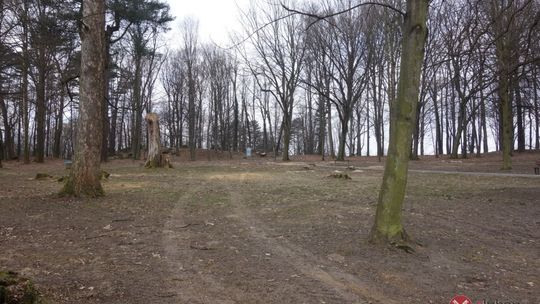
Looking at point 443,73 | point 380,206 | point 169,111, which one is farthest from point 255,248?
point 169,111

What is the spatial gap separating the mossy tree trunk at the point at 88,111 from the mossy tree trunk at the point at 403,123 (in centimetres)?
669

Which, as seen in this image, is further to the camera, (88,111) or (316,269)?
(88,111)

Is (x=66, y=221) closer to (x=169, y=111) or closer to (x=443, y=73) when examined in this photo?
(x=443, y=73)

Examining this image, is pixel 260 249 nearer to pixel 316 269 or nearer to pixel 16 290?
pixel 316 269

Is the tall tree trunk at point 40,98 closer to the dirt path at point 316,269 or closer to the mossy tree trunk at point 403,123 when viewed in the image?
the dirt path at point 316,269

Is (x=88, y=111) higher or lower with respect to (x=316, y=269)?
higher

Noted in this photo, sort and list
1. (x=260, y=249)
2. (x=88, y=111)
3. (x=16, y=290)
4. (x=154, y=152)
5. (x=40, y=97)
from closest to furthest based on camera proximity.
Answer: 1. (x=16, y=290)
2. (x=260, y=249)
3. (x=88, y=111)
4. (x=154, y=152)
5. (x=40, y=97)

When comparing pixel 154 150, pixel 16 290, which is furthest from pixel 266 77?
pixel 16 290

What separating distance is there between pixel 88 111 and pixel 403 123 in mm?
7108

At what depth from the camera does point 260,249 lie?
638cm

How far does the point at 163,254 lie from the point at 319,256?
85.7 inches

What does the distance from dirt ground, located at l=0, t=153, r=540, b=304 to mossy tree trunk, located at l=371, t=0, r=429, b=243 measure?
47cm

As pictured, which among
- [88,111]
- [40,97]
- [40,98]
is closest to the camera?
[88,111]

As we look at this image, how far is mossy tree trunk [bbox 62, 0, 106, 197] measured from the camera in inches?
388
